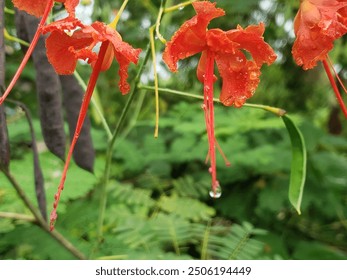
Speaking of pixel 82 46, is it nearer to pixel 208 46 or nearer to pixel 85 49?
pixel 85 49

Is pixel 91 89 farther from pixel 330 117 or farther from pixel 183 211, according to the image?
pixel 330 117

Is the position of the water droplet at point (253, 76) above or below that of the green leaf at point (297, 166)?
above

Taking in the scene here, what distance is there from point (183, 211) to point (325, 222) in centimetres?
79

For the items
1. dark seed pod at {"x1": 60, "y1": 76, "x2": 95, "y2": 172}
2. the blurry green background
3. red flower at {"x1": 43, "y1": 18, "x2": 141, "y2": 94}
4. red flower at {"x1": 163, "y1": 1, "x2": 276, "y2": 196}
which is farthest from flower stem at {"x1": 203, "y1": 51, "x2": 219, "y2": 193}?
the blurry green background

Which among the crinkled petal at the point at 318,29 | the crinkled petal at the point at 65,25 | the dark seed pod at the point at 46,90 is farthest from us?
the dark seed pod at the point at 46,90

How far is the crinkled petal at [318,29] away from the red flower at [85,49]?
0.28 meters

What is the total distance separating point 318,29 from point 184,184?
96 cm

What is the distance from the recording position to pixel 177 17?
90.6 inches

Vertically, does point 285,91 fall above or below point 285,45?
below

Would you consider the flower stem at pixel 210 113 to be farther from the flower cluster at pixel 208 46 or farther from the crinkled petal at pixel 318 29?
the crinkled petal at pixel 318 29

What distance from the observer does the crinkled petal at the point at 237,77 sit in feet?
2.97

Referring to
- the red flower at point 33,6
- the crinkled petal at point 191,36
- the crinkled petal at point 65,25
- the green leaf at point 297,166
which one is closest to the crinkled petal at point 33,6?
the red flower at point 33,6

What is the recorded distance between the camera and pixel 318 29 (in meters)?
0.92
